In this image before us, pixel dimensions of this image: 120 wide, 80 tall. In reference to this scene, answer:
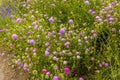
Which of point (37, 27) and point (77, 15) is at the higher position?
point (77, 15)

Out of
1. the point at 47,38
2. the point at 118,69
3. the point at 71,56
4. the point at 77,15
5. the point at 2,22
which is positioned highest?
the point at 2,22

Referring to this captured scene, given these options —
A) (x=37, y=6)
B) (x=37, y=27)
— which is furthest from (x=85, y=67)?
(x=37, y=6)

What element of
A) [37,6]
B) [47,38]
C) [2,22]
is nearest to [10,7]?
[2,22]

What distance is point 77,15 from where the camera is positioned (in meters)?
3.75

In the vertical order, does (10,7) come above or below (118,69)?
above

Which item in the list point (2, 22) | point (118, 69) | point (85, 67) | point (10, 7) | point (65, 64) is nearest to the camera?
point (118, 69)

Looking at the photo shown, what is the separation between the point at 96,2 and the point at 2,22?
5.93 feet

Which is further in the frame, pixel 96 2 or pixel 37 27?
pixel 96 2

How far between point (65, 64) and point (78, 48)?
0.80 feet

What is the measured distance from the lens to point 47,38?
321cm

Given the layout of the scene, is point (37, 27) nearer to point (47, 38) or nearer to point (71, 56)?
point (47, 38)

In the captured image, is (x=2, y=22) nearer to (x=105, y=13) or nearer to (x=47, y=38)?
(x=47, y=38)

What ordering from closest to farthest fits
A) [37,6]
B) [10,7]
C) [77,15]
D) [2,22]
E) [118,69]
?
[118,69] < [77,15] < [37,6] < [2,22] < [10,7]

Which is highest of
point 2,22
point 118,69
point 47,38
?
point 2,22
